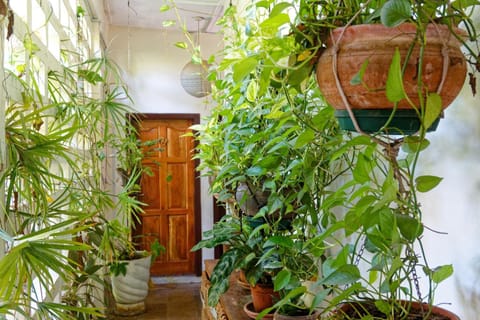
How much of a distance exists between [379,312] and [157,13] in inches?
169

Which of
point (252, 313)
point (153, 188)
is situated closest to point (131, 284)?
point (153, 188)

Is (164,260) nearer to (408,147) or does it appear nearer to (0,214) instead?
(0,214)

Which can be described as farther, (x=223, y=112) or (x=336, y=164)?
(x=223, y=112)

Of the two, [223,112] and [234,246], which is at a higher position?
[223,112]

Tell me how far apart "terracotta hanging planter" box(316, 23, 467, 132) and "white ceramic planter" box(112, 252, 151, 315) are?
371cm

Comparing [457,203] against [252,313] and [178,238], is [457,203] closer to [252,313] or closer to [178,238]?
[252,313]

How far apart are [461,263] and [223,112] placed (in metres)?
1.14

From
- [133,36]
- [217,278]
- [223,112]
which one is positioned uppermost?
[133,36]

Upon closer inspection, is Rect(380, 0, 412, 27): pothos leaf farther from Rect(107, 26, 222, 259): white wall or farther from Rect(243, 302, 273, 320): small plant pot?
Rect(107, 26, 222, 259): white wall

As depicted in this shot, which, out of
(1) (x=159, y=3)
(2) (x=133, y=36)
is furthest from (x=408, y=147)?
(2) (x=133, y=36)

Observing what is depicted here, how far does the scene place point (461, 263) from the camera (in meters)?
0.94

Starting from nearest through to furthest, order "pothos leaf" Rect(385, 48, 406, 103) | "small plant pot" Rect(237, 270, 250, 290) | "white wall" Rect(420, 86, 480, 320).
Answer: "pothos leaf" Rect(385, 48, 406, 103) → "white wall" Rect(420, 86, 480, 320) → "small plant pot" Rect(237, 270, 250, 290)

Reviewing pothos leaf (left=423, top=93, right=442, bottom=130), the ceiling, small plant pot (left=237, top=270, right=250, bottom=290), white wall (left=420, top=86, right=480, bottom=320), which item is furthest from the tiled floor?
pothos leaf (left=423, top=93, right=442, bottom=130)

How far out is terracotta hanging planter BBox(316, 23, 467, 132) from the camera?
2.31 feet
